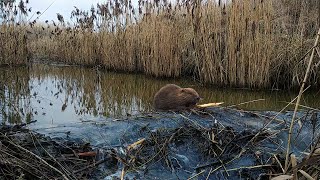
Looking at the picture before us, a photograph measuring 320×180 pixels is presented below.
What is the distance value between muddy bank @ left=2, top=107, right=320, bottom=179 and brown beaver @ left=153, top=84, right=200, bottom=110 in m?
0.24

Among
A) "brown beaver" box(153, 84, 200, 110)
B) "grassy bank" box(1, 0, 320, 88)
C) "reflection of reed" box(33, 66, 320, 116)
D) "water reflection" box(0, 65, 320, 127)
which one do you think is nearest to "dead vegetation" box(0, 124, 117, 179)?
"water reflection" box(0, 65, 320, 127)

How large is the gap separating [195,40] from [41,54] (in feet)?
26.3

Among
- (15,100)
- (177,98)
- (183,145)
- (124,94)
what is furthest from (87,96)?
(183,145)

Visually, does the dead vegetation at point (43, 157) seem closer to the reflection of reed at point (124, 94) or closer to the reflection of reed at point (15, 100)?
the reflection of reed at point (15, 100)

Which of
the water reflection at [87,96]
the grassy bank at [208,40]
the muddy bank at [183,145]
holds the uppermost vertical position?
the grassy bank at [208,40]

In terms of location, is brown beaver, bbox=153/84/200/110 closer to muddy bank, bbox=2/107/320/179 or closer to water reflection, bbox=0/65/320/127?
muddy bank, bbox=2/107/320/179

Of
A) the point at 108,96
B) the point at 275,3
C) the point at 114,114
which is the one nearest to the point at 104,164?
the point at 114,114

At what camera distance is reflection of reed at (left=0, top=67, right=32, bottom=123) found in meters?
3.96

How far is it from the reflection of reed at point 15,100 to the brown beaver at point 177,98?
142 cm

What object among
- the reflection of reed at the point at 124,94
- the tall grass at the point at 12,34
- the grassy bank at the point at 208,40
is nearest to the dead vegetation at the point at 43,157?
the reflection of reed at the point at 124,94

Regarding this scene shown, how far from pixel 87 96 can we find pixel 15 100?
1.10 m

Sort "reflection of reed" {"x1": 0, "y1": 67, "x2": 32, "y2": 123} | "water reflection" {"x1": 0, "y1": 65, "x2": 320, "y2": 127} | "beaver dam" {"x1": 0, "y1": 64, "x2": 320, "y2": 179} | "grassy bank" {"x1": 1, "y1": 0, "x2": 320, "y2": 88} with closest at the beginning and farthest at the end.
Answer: "beaver dam" {"x1": 0, "y1": 64, "x2": 320, "y2": 179}
"reflection of reed" {"x1": 0, "y1": 67, "x2": 32, "y2": 123}
"water reflection" {"x1": 0, "y1": 65, "x2": 320, "y2": 127}
"grassy bank" {"x1": 1, "y1": 0, "x2": 320, "y2": 88}

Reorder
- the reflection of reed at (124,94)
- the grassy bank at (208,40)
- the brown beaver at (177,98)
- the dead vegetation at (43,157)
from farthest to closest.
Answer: the grassy bank at (208,40), the reflection of reed at (124,94), the brown beaver at (177,98), the dead vegetation at (43,157)

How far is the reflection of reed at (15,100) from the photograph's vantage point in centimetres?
396
